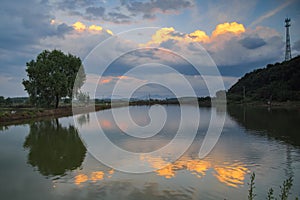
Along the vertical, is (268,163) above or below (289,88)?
below

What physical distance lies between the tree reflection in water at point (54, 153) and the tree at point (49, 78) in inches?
786

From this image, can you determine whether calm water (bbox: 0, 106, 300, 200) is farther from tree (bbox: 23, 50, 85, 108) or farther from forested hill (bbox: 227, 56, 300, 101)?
forested hill (bbox: 227, 56, 300, 101)

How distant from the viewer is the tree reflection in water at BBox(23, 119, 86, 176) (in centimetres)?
911

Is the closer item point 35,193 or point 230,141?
point 35,193

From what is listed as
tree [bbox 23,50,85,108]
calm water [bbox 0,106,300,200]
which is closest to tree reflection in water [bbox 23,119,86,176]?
calm water [bbox 0,106,300,200]

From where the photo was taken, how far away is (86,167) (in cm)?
908

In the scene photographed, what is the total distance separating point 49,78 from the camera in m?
34.8

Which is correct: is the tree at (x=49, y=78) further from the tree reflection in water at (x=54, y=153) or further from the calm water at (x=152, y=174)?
the calm water at (x=152, y=174)

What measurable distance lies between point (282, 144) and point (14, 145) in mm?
13530

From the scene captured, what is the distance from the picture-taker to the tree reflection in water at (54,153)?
29.9 feet

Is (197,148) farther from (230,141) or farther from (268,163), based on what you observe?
(268,163)

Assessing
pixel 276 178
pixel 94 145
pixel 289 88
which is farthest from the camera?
pixel 289 88

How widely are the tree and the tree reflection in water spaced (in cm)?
1997

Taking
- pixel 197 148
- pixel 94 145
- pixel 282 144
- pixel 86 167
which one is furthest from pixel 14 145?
pixel 282 144
